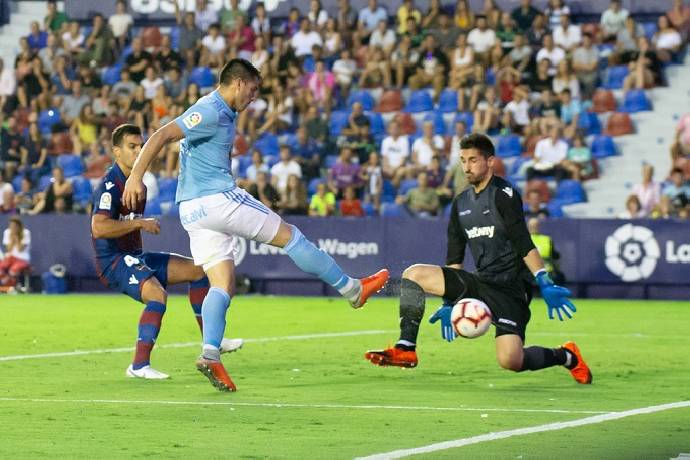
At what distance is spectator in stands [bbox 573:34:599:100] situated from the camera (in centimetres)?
2761

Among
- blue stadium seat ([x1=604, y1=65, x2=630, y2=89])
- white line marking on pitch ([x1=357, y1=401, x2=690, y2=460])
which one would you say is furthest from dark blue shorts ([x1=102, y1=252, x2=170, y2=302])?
blue stadium seat ([x1=604, y1=65, x2=630, y2=89])

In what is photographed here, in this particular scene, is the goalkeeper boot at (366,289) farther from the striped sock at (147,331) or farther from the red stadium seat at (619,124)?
the red stadium seat at (619,124)

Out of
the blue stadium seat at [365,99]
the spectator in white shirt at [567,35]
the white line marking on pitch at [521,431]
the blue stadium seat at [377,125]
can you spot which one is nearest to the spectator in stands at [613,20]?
the spectator in white shirt at [567,35]

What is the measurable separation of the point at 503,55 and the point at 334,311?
8323mm

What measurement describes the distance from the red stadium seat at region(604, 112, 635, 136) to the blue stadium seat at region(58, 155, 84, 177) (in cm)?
994

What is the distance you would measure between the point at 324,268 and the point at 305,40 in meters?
20.1

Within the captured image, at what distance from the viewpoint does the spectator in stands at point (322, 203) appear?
86.8 ft

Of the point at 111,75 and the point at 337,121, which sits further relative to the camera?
the point at 111,75

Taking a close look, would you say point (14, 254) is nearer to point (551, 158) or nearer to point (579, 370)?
point (551, 158)

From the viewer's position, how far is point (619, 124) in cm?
2753

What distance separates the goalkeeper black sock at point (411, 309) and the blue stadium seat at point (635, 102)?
1722cm

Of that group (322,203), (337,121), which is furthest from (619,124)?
(322,203)

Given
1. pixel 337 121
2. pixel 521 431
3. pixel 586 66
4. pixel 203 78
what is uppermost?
pixel 203 78

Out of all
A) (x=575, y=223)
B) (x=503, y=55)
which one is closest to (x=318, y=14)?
(x=503, y=55)
